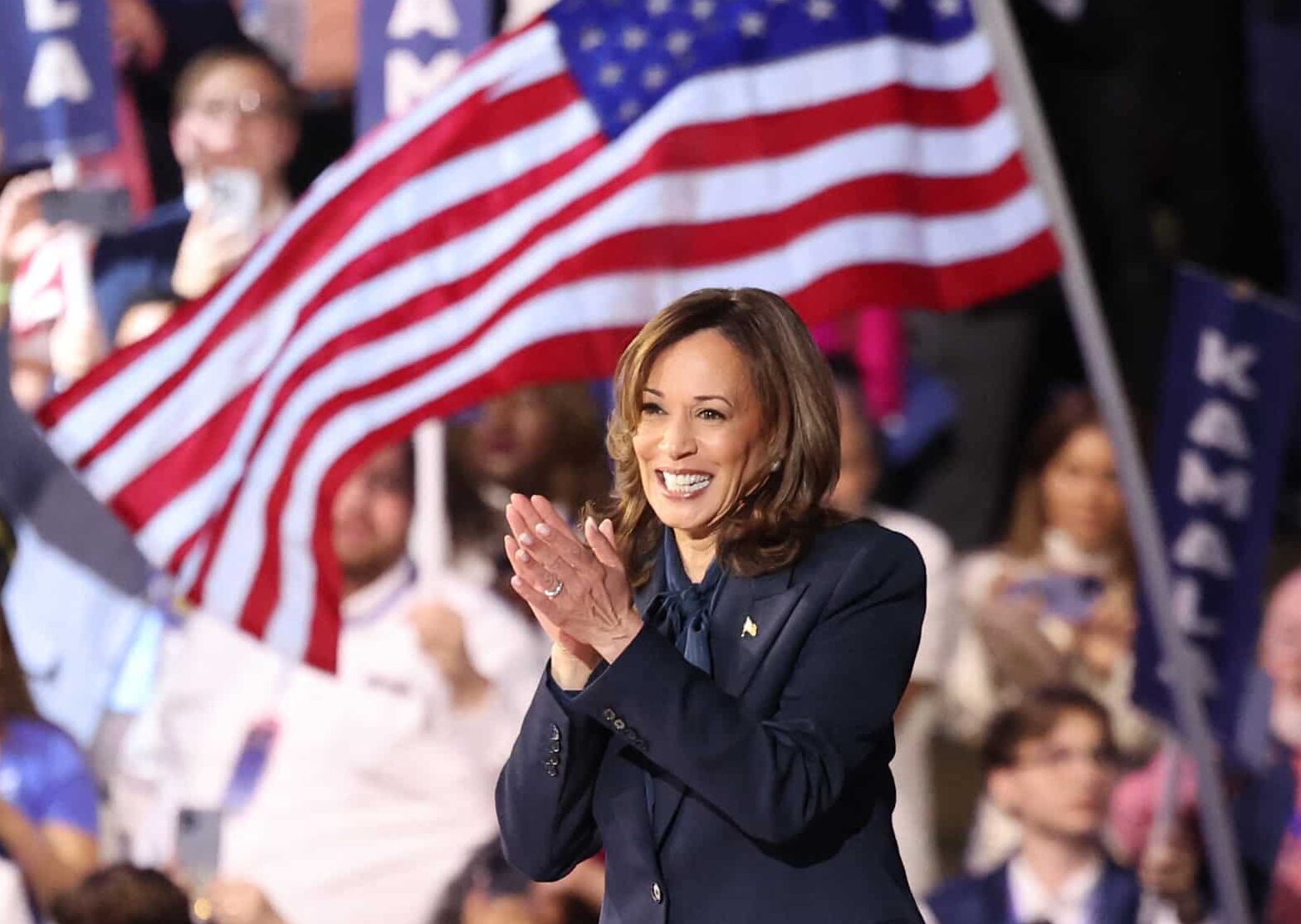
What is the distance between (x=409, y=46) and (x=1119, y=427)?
1905mm

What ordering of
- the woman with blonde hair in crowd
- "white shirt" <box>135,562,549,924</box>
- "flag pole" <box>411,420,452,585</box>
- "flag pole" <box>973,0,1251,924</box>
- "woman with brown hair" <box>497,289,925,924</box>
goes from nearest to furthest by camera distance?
"woman with brown hair" <box>497,289,925,924</box>, "flag pole" <box>973,0,1251,924</box>, "white shirt" <box>135,562,549,924</box>, "flag pole" <box>411,420,452,585</box>, the woman with blonde hair in crowd

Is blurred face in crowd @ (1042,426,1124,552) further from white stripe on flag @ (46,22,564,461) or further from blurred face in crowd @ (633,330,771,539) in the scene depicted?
blurred face in crowd @ (633,330,771,539)

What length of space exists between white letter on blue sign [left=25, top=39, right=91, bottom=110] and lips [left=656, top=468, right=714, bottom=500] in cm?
349

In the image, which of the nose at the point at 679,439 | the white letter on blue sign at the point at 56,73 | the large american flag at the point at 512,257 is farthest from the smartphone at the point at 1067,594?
the nose at the point at 679,439

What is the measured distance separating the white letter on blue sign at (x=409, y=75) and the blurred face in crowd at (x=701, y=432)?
3.15m

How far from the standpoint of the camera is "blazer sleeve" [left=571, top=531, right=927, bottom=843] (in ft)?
4.89

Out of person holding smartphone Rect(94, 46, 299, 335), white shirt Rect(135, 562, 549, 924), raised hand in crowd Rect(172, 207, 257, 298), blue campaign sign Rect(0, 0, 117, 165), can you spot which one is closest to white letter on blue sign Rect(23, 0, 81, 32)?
blue campaign sign Rect(0, 0, 117, 165)

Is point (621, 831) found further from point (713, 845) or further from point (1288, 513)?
point (1288, 513)

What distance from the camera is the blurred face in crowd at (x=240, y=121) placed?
183 inches

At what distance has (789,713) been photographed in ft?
5.13

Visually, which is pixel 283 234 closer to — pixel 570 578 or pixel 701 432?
pixel 701 432

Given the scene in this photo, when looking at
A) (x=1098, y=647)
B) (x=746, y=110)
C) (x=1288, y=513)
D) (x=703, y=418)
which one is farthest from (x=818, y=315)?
(x=703, y=418)

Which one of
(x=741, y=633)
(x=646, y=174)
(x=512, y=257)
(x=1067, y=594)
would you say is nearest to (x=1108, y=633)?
(x=1067, y=594)

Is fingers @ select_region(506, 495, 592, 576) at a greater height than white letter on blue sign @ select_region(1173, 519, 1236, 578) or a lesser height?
greater
